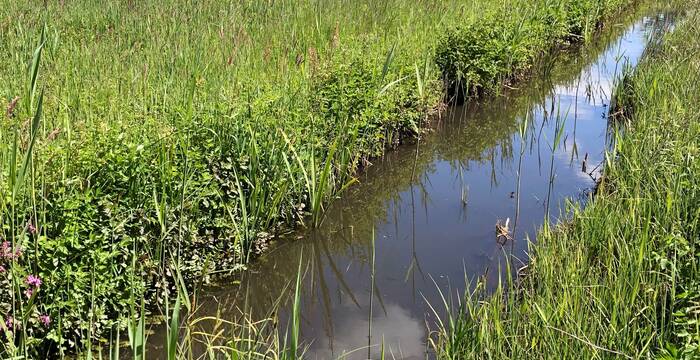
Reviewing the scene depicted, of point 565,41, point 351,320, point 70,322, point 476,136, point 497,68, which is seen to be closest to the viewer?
point 70,322

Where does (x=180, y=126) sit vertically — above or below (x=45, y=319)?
above

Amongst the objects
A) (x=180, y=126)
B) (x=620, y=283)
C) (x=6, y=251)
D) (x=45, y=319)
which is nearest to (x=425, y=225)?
(x=180, y=126)

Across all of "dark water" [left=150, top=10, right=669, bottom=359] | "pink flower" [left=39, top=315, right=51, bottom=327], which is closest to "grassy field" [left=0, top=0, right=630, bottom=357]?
"pink flower" [left=39, top=315, right=51, bottom=327]

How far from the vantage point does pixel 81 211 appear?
11.7 ft

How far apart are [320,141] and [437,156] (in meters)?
1.97

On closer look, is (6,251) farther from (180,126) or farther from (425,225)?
(425,225)

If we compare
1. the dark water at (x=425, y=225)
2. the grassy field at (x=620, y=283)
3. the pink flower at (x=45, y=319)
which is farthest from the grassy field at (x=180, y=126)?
the grassy field at (x=620, y=283)

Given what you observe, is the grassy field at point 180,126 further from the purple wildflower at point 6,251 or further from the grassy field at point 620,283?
the grassy field at point 620,283

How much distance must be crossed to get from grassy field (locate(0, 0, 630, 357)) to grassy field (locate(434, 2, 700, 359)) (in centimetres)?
143

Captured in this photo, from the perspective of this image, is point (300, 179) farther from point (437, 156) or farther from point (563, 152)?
point (563, 152)

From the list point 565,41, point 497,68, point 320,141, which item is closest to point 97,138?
point 320,141

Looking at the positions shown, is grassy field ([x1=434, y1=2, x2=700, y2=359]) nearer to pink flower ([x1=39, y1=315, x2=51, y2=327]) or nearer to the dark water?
the dark water

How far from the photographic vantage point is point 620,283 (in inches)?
124

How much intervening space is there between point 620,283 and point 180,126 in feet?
9.21
